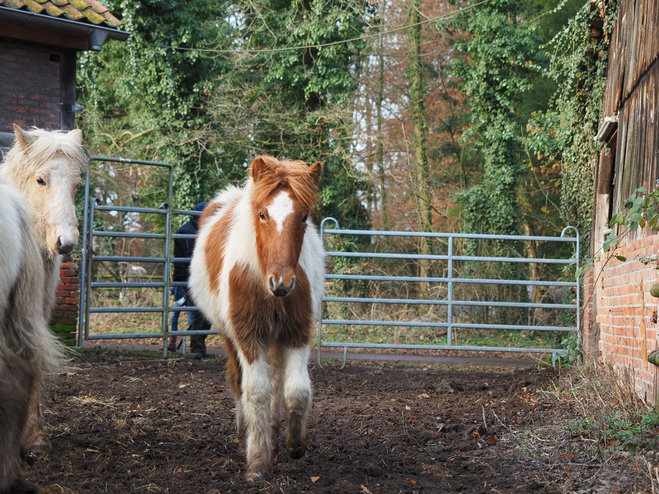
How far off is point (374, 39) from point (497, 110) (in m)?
4.59

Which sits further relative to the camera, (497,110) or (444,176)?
(444,176)

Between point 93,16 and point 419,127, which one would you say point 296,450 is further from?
point 419,127

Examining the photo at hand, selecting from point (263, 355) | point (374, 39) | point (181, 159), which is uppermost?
point (374, 39)

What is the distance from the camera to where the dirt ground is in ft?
11.7

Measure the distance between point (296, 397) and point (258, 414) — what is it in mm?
256

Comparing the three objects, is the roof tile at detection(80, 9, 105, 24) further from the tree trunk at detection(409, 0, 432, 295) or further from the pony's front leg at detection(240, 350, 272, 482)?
the tree trunk at detection(409, 0, 432, 295)

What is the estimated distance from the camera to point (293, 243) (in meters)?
3.64

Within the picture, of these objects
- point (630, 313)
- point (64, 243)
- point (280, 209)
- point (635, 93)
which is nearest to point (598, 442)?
point (630, 313)

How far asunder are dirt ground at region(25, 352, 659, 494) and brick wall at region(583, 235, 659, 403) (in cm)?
72

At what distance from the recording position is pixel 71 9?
890 cm

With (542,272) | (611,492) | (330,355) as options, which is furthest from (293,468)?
(542,272)

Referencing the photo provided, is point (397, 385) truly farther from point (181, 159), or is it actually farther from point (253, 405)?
point (181, 159)

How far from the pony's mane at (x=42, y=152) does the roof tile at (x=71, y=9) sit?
4.98m

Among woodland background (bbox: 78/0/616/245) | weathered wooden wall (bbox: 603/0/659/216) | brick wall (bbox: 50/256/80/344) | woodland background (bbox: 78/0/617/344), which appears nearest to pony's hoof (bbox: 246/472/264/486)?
weathered wooden wall (bbox: 603/0/659/216)
